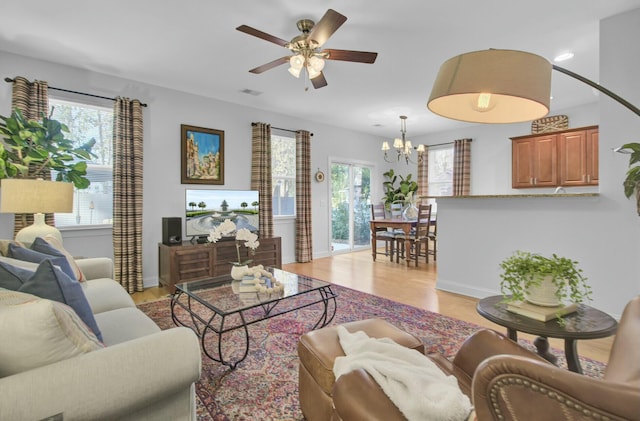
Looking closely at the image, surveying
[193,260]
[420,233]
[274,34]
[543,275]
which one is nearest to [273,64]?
[274,34]

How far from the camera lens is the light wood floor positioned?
2.73 metres

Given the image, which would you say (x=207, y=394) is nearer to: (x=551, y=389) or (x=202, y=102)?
(x=551, y=389)

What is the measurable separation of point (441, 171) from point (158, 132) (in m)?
5.62

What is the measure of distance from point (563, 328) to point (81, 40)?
4.26 m

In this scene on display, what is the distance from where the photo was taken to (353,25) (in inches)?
109

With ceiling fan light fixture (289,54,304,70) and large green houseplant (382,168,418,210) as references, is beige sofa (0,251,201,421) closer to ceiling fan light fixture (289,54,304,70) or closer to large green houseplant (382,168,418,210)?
ceiling fan light fixture (289,54,304,70)

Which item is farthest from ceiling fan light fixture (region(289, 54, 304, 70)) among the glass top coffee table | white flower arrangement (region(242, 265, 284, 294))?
the glass top coffee table

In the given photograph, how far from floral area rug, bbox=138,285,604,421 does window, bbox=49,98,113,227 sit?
1.38 metres

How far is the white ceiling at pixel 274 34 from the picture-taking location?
2.49 meters

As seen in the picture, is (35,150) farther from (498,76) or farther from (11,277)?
(498,76)

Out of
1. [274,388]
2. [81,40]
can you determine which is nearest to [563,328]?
[274,388]

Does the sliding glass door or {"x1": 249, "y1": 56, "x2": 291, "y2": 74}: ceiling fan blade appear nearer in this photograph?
{"x1": 249, "y1": 56, "x2": 291, "y2": 74}: ceiling fan blade

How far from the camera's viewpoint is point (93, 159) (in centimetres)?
371

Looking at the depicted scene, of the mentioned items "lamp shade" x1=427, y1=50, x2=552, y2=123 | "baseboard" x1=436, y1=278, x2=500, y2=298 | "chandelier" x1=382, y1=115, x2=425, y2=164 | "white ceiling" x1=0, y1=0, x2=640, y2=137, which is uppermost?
"white ceiling" x1=0, y1=0, x2=640, y2=137
